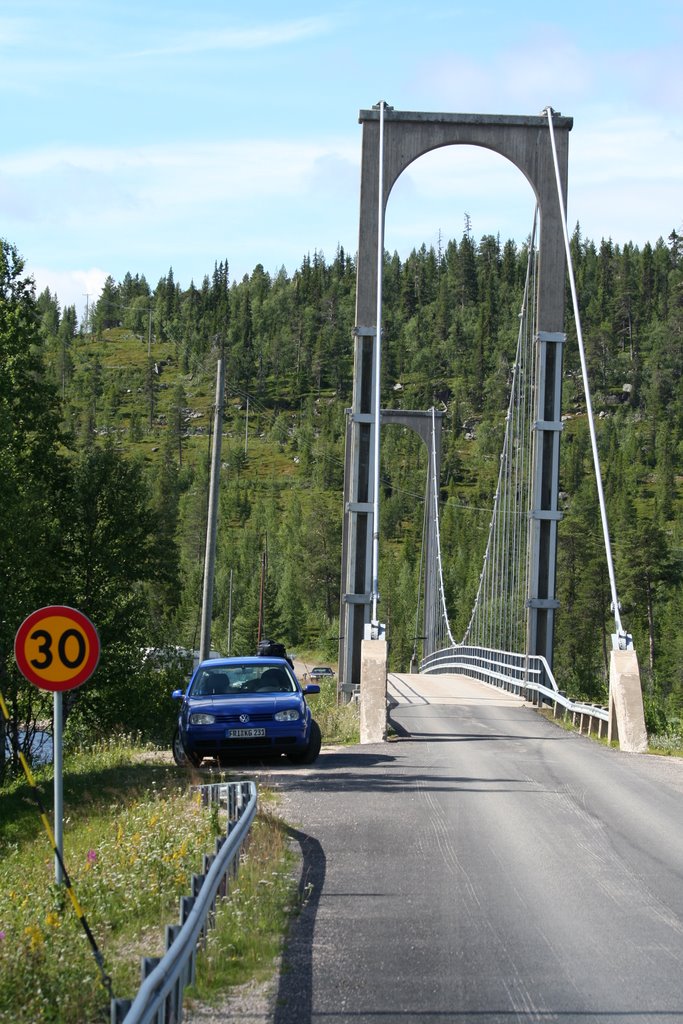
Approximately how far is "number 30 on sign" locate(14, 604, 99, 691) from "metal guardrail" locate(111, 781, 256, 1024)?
1367mm

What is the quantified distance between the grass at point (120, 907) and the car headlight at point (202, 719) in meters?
2.61

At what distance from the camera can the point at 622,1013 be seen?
5730 mm

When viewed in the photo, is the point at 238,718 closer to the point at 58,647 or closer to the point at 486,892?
the point at 58,647

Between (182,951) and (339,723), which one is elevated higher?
(182,951)

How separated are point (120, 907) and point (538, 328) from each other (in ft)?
71.6

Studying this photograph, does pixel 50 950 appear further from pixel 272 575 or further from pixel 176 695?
pixel 272 575

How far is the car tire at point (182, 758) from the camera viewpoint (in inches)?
666

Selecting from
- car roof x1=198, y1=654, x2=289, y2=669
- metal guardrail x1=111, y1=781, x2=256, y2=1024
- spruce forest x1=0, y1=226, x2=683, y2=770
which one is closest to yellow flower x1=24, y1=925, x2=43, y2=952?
metal guardrail x1=111, y1=781, x2=256, y2=1024

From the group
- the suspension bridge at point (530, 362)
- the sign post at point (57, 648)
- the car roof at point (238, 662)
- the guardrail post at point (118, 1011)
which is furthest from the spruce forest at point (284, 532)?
the guardrail post at point (118, 1011)

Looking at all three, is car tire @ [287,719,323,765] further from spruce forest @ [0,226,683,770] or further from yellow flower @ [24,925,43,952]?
yellow flower @ [24,925,43,952]

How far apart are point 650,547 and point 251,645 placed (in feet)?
114

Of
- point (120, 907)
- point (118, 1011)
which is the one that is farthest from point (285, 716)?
point (118, 1011)

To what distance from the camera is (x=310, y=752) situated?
→ 16.8m

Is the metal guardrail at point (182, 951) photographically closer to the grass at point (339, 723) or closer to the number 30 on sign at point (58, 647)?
the number 30 on sign at point (58, 647)
